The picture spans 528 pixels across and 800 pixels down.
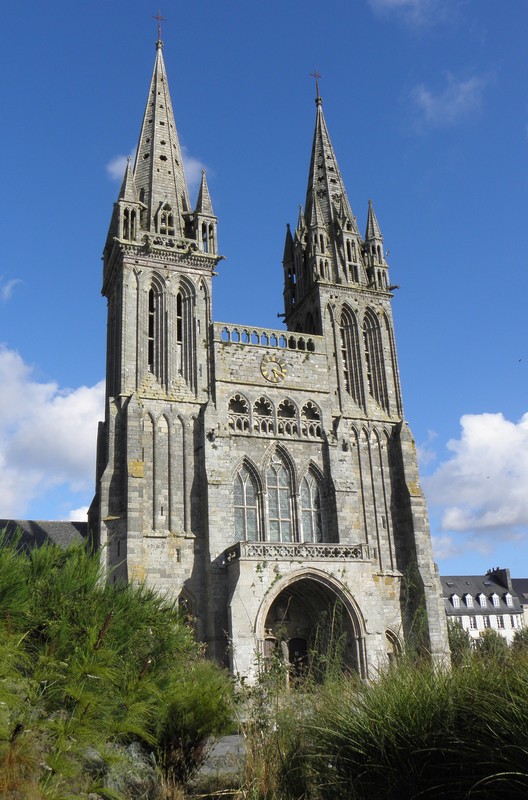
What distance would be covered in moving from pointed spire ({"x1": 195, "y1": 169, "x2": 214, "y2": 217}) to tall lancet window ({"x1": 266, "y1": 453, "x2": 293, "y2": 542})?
12241mm

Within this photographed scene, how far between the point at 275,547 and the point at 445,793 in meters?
21.0

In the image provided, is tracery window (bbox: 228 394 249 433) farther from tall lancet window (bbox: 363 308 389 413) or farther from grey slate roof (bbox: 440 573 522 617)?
grey slate roof (bbox: 440 573 522 617)

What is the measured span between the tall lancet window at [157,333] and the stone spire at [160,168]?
324 cm

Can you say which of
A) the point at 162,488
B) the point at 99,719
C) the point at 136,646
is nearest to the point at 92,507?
the point at 162,488

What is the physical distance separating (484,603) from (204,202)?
43.6 metres

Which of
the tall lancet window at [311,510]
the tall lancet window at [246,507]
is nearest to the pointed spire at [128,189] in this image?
the tall lancet window at [246,507]

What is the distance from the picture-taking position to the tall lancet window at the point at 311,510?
102 feet

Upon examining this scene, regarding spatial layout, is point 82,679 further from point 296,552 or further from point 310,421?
point 310,421

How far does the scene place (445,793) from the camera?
6.63 metres

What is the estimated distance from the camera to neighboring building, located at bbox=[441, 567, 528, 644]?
60.6 meters

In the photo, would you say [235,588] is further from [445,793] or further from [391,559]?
[445,793]

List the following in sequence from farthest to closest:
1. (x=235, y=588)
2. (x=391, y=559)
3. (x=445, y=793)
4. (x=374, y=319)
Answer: (x=374, y=319) → (x=391, y=559) → (x=235, y=588) → (x=445, y=793)

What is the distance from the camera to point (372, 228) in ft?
127

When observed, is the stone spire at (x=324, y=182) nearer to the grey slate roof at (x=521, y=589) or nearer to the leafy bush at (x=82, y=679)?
the leafy bush at (x=82, y=679)
